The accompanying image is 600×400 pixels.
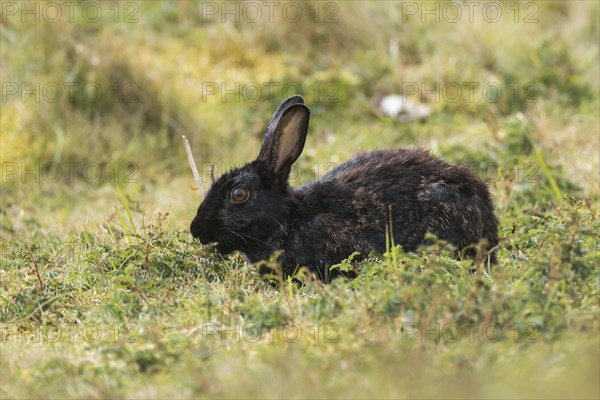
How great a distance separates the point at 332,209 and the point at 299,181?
194 cm

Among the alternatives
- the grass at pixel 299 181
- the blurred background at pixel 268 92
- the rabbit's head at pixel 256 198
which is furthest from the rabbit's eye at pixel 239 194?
the blurred background at pixel 268 92

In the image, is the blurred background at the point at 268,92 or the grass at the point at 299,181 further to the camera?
the blurred background at the point at 268,92

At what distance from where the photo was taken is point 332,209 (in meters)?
6.00

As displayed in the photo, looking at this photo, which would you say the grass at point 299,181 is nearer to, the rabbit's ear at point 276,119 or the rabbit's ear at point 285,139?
the rabbit's ear at point 285,139

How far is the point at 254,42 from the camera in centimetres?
1101

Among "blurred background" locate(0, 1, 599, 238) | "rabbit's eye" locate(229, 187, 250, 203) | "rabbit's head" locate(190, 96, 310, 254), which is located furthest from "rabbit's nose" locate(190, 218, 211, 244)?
"blurred background" locate(0, 1, 599, 238)

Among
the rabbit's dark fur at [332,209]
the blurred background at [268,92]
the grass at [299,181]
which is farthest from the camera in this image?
the blurred background at [268,92]

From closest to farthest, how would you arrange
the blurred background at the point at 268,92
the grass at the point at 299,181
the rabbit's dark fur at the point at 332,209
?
the grass at the point at 299,181 → the rabbit's dark fur at the point at 332,209 → the blurred background at the point at 268,92

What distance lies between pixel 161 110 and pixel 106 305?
456cm

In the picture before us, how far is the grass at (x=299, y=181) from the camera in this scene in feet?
13.3

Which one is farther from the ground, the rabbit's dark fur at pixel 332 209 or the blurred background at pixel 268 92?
the blurred background at pixel 268 92

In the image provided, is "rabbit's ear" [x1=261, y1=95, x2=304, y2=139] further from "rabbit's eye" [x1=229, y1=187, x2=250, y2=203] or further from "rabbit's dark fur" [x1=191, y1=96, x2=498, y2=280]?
"rabbit's eye" [x1=229, y1=187, x2=250, y2=203]

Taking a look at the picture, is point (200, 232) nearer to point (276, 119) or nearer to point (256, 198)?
point (256, 198)

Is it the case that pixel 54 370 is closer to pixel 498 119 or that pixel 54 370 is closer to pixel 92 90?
pixel 92 90
